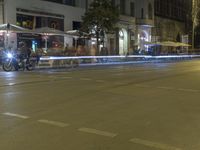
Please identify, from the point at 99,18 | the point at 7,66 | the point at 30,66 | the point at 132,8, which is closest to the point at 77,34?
the point at 99,18

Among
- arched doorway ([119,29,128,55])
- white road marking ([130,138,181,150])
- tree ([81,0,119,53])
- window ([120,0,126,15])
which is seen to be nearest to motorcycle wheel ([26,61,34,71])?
tree ([81,0,119,53])

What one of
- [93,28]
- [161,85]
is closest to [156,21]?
[93,28]

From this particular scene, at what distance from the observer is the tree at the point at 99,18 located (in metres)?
43.0

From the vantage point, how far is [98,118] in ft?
32.1

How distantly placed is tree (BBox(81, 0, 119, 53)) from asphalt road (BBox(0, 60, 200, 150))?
91.8 ft

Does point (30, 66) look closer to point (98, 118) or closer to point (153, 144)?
point (98, 118)

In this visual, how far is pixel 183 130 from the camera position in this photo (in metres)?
8.69

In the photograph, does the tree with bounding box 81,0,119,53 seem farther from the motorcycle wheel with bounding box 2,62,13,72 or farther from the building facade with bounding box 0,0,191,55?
the motorcycle wheel with bounding box 2,62,13,72

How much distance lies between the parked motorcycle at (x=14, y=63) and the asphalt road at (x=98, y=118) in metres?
12.3

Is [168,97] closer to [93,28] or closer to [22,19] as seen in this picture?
[22,19]

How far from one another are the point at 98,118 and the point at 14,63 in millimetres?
18708

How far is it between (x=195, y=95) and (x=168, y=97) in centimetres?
107

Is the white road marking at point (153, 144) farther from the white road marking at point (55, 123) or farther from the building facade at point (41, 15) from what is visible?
the building facade at point (41, 15)

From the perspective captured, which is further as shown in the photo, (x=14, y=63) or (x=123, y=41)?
(x=123, y=41)
